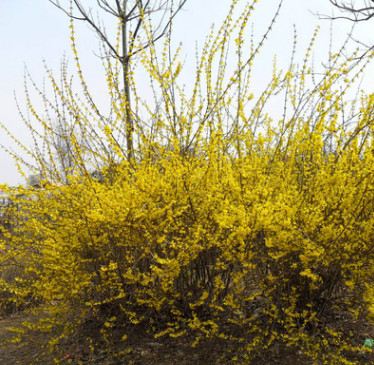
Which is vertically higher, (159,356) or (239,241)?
(239,241)

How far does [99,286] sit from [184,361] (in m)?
0.88

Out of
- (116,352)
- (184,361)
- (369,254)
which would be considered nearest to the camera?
(369,254)

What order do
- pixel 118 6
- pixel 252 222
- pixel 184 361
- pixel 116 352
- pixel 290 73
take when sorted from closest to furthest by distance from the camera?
pixel 252 222
pixel 184 361
pixel 116 352
pixel 290 73
pixel 118 6

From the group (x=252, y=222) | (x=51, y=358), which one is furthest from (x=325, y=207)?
(x=51, y=358)

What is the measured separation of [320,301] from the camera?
2838 millimetres

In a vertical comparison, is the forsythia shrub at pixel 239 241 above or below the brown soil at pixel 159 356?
above

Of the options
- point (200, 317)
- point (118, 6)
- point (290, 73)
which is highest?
point (118, 6)

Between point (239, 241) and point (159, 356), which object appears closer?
point (239, 241)

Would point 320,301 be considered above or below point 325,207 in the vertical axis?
below

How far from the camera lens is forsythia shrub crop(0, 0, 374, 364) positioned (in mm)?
2352

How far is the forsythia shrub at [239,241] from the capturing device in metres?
2.35

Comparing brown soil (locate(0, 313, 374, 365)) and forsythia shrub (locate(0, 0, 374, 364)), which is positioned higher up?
forsythia shrub (locate(0, 0, 374, 364))

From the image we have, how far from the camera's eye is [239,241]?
92.9 inches

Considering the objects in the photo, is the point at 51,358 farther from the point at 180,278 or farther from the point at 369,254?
the point at 369,254
